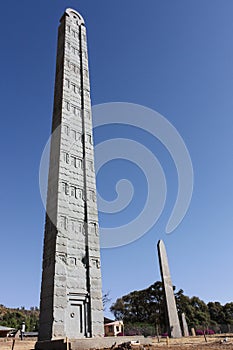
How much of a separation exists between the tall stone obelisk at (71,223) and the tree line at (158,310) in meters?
29.7

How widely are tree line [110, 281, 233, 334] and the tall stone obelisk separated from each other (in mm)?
29679

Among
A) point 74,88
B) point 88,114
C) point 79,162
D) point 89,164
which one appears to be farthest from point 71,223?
point 74,88

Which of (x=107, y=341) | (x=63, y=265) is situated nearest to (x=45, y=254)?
(x=63, y=265)

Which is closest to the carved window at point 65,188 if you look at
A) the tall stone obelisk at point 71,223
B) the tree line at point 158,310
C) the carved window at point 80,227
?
the tall stone obelisk at point 71,223

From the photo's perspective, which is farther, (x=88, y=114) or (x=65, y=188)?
(x=88, y=114)

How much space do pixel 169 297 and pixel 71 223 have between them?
8.64 metres

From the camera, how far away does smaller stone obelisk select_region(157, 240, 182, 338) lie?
728 inches

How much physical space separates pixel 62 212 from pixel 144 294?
35.1 m

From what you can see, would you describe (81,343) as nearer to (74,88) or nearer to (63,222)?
(63,222)

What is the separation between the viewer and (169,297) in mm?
19531

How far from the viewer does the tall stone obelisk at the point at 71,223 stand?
14031 millimetres

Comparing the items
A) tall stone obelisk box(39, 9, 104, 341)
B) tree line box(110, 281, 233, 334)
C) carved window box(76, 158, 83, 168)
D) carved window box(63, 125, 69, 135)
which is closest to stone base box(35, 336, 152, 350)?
tall stone obelisk box(39, 9, 104, 341)

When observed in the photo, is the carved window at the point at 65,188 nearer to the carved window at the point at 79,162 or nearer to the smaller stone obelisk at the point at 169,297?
the carved window at the point at 79,162

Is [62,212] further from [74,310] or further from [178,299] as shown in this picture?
[178,299]
